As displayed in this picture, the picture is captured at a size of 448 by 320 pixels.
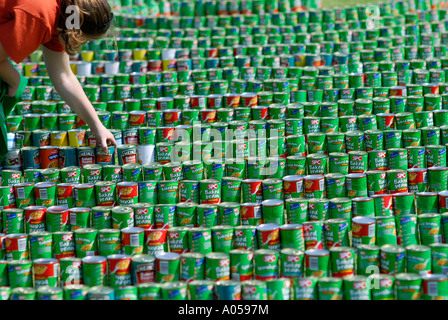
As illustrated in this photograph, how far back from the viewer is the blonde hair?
13.3 feet

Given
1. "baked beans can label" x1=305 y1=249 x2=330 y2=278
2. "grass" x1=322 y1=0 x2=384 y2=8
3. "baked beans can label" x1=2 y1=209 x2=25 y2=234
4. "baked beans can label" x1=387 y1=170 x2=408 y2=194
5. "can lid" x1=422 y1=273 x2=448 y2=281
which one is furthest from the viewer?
"grass" x1=322 y1=0 x2=384 y2=8

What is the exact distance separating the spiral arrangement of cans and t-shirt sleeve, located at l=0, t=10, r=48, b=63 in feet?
2.66

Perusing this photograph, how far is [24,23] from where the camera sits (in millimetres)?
3973

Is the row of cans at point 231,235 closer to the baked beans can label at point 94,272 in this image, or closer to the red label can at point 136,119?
the baked beans can label at point 94,272

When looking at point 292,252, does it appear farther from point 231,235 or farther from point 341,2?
point 341,2

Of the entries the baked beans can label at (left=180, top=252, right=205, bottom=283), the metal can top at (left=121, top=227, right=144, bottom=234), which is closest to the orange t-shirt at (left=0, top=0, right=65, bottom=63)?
the metal can top at (left=121, top=227, right=144, bottom=234)

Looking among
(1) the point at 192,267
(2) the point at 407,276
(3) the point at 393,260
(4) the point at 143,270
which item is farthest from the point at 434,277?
(4) the point at 143,270

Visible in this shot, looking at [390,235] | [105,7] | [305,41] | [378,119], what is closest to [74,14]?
[105,7]

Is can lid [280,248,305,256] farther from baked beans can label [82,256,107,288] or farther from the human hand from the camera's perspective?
the human hand

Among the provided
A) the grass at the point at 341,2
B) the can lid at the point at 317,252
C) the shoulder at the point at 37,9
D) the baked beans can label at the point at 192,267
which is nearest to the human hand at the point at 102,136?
the shoulder at the point at 37,9

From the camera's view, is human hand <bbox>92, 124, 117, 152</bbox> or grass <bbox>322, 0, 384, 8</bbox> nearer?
human hand <bbox>92, 124, 117, 152</bbox>

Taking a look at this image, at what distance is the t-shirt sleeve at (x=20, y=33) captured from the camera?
3.97 m

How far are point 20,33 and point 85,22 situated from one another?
1.05 ft
